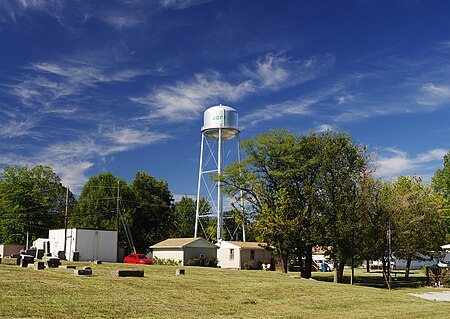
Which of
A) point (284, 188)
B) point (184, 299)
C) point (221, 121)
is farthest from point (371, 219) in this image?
point (184, 299)

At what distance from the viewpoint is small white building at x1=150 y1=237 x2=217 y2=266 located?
53.2 meters

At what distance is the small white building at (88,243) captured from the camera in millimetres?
49125

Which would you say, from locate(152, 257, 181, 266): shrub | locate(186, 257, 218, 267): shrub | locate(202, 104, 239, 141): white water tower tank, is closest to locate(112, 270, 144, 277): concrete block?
locate(186, 257, 218, 267): shrub

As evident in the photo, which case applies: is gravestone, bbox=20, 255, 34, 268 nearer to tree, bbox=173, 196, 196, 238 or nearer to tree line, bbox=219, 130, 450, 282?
tree line, bbox=219, 130, 450, 282

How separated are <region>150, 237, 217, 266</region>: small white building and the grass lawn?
25.9m

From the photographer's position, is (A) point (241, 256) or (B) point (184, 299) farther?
(A) point (241, 256)

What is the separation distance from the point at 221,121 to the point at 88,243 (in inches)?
782

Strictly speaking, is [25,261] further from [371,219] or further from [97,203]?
[97,203]

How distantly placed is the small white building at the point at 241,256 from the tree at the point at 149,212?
58.7ft

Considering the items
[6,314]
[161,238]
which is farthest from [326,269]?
[6,314]

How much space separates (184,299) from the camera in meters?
20.0

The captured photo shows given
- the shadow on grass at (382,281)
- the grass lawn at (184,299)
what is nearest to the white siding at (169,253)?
the shadow on grass at (382,281)

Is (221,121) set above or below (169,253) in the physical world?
above

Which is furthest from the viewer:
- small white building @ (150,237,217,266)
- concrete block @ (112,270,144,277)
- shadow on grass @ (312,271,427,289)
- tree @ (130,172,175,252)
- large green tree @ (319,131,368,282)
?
tree @ (130,172,175,252)
